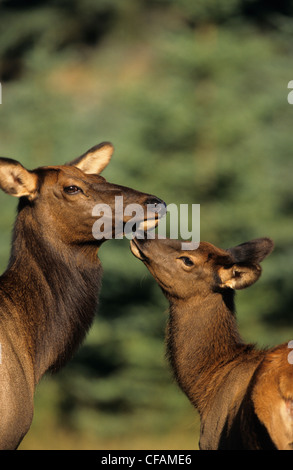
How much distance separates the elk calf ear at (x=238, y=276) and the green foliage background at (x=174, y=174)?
7.31 metres

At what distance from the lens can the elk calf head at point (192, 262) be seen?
23.6 feet

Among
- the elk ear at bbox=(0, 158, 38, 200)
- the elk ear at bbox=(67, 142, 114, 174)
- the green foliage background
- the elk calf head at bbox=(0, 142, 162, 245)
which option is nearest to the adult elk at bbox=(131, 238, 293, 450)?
the elk calf head at bbox=(0, 142, 162, 245)

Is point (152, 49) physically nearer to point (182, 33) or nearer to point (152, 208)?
point (182, 33)

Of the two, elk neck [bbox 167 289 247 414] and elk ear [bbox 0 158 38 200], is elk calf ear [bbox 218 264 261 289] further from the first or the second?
elk ear [bbox 0 158 38 200]

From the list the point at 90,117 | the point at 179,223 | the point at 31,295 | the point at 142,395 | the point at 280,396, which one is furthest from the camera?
the point at 90,117

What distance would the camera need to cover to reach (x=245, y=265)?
686cm

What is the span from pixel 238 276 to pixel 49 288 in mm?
1734

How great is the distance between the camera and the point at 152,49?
55.7 feet

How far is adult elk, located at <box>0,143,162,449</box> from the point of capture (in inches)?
256

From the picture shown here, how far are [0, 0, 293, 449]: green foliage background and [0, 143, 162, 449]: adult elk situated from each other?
7618 millimetres

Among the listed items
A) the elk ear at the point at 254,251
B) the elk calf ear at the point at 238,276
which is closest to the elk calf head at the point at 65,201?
the elk calf ear at the point at 238,276

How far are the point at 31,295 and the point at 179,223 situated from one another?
23.9 ft

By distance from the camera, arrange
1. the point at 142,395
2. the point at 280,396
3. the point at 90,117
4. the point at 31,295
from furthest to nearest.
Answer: the point at 90,117 < the point at 142,395 < the point at 31,295 < the point at 280,396

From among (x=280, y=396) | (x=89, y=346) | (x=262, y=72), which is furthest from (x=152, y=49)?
(x=280, y=396)
